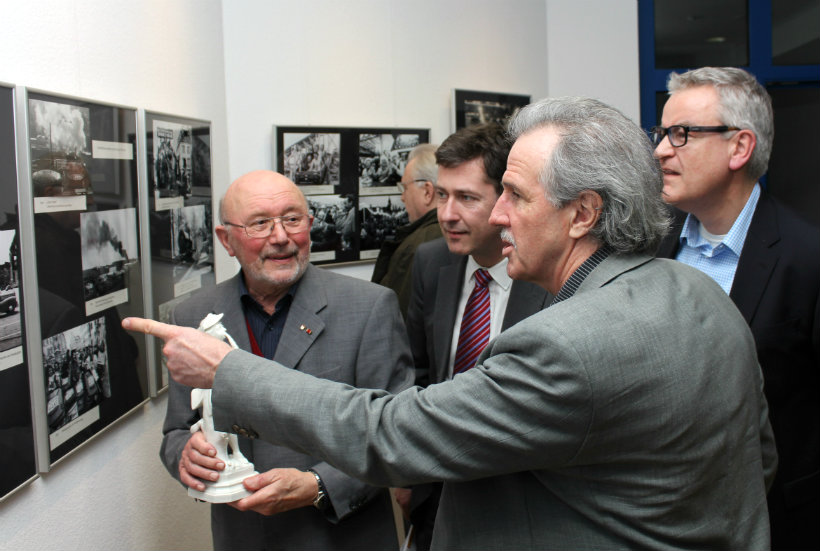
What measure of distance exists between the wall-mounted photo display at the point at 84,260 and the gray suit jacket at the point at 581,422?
88 centimetres

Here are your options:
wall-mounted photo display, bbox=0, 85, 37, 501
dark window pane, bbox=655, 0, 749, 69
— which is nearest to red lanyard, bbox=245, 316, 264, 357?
wall-mounted photo display, bbox=0, 85, 37, 501

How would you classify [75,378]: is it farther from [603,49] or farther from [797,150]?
[797,150]

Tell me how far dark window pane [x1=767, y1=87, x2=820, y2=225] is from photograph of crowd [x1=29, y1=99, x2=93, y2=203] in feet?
21.9

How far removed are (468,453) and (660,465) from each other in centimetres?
37

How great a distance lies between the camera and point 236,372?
4.87 ft

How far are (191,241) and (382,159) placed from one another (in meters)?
1.90

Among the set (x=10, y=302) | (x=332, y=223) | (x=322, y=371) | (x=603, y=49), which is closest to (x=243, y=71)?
(x=332, y=223)

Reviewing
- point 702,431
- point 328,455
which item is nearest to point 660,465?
point 702,431

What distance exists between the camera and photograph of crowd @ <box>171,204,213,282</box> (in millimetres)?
3125

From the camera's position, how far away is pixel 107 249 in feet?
8.00

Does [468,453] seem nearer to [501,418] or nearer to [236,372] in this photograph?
[501,418]

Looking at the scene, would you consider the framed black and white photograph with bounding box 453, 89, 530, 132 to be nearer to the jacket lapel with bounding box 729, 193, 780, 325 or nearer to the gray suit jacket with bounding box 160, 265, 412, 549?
the jacket lapel with bounding box 729, 193, 780, 325

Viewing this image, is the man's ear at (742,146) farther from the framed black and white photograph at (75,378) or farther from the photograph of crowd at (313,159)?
the photograph of crowd at (313,159)

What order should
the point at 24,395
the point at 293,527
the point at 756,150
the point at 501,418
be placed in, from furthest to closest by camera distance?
the point at 756,150 → the point at 293,527 → the point at 24,395 → the point at 501,418
